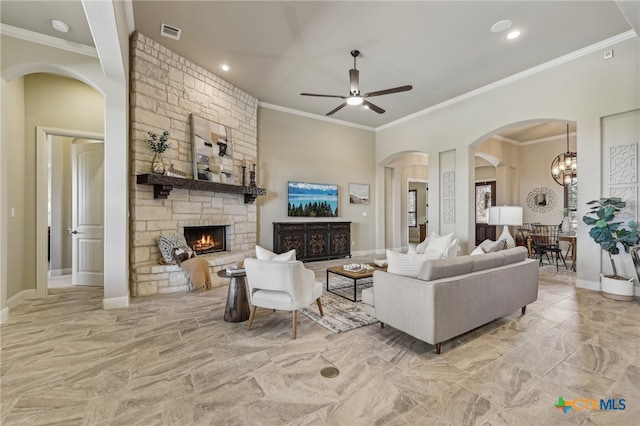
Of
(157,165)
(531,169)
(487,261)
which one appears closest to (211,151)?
(157,165)

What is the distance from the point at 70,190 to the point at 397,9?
242 inches

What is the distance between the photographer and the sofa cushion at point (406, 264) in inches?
104

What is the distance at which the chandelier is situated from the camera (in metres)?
6.93

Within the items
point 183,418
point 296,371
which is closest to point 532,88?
point 296,371

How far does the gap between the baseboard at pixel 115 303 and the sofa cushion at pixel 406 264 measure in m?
3.35

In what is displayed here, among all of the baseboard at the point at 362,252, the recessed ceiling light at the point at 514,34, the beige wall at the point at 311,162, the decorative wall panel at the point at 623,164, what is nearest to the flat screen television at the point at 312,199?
the beige wall at the point at 311,162

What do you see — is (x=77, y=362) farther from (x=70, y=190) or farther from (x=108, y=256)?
(x=70, y=190)

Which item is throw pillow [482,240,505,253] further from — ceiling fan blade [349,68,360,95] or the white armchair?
ceiling fan blade [349,68,360,95]

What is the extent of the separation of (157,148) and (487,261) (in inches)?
179

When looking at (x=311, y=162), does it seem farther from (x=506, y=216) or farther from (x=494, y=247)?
(x=494, y=247)

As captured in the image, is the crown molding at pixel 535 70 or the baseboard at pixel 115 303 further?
the crown molding at pixel 535 70

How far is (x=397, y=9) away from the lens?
3.51 metres

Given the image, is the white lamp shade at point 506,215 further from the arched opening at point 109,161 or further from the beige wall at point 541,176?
the arched opening at point 109,161

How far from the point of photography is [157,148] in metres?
4.18
